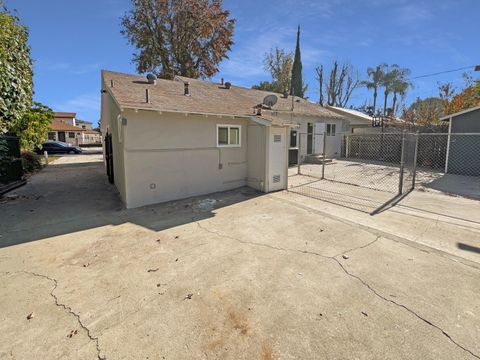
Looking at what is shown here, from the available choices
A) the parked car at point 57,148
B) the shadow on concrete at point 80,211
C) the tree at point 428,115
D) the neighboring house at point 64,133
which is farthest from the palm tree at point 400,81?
the neighboring house at point 64,133

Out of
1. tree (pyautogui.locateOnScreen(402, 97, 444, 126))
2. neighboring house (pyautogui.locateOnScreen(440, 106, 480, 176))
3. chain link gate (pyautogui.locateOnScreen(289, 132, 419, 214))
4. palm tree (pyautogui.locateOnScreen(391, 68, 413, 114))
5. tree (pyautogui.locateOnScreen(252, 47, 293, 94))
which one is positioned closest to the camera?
chain link gate (pyautogui.locateOnScreen(289, 132, 419, 214))

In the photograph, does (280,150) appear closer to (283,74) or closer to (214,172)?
(214,172)

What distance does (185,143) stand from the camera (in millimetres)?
7270

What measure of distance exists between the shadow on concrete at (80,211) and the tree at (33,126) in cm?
584

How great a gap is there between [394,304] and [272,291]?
54.5 inches

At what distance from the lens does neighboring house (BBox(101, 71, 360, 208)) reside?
6492mm

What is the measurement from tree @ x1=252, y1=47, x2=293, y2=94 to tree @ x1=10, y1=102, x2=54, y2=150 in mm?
22147

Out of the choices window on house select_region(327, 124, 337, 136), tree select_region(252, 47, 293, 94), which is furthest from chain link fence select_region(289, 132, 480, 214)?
tree select_region(252, 47, 293, 94)

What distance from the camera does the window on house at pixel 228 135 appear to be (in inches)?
317

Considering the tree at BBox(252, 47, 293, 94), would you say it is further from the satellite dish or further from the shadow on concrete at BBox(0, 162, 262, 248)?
the shadow on concrete at BBox(0, 162, 262, 248)

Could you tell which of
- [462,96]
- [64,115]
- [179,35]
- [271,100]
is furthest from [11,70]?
[64,115]

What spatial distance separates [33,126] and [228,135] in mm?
13107

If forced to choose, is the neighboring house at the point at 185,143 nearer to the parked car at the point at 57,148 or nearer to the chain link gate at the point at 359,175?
the chain link gate at the point at 359,175

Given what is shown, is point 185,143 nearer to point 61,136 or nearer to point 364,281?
point 364,281
